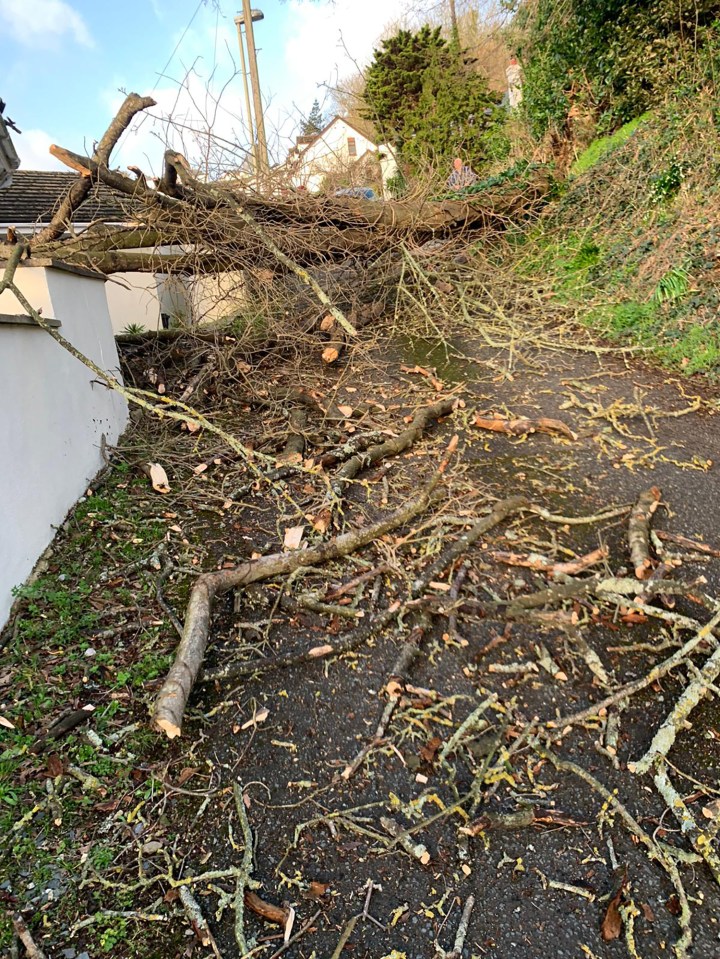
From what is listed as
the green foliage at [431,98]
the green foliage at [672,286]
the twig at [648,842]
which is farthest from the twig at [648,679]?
the green foliage at [431,98]

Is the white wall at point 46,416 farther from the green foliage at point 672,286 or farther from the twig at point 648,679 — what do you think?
the green foliage at point 672,286

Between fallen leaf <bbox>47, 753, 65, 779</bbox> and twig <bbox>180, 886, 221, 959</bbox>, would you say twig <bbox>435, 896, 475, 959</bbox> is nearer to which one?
twig <bbox>180, 886, 221, 959</bbox>

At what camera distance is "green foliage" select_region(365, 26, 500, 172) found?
12.3 metres

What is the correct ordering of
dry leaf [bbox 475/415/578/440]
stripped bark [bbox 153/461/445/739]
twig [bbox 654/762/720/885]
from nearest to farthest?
twig [bbox 654/762/720/885]
stripped bark [bbox 153/461/445/739]
dry leaf [bbox 475/415/578/440]

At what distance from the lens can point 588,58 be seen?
28.8ft

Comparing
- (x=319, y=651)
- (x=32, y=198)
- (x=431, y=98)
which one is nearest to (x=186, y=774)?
(x=319, y=651)

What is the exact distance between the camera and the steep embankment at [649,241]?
5.84 meters

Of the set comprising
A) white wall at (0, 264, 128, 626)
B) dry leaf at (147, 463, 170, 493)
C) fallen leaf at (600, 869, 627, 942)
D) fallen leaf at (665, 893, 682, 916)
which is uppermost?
white wall at (0, 264, 128, 626)

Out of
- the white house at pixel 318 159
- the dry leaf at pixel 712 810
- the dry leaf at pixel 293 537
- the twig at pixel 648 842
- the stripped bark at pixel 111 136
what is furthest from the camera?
the white house at pixel 318 159

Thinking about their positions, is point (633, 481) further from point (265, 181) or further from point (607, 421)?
point (265, 181)

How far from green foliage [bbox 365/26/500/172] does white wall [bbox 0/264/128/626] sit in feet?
30.9

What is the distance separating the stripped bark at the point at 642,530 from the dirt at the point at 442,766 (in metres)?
0.10

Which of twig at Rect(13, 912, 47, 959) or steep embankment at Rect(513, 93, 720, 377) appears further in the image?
steep embankment at Rect(513, 93, 720, 377)

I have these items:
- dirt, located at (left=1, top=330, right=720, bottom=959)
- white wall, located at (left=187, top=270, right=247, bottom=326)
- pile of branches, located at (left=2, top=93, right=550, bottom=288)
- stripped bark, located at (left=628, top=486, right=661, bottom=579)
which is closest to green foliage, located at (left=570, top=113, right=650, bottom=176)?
pile of branches, located at (left=2, top=93, right=550, bottom=288)
